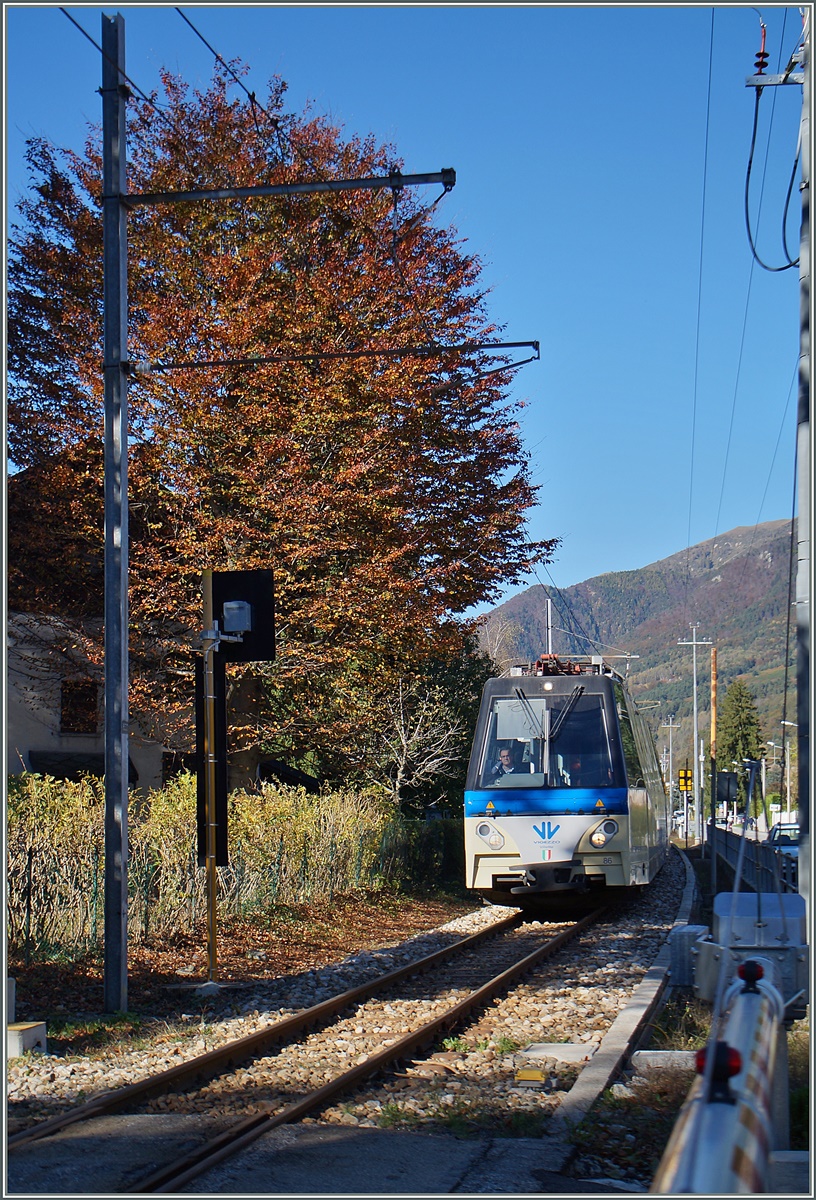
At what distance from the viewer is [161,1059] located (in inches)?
307

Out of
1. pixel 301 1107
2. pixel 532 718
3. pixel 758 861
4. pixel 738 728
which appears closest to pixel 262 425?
pixel 532 718

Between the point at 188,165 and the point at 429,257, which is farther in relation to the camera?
the point at 429,257

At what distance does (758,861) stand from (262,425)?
8.98 m

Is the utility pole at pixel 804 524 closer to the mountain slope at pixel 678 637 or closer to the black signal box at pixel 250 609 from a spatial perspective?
the black signal box at pixel 250 609

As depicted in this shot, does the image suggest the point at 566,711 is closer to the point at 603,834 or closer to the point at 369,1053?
the point at 603,834

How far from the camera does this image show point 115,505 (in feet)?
31.4

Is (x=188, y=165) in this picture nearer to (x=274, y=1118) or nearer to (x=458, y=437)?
(x=458, y=437)

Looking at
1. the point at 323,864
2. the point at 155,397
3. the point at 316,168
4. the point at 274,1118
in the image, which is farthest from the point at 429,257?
the point at 274,1118

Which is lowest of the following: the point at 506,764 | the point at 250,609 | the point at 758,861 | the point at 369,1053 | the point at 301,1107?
the point at 369,1053

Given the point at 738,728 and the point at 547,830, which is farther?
the point at 738,728

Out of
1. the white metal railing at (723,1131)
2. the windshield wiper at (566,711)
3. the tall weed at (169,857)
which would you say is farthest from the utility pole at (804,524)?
the windshield wiper at (566,711)

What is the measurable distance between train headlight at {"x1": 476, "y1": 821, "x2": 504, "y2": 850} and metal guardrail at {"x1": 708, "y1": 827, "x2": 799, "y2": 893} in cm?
301

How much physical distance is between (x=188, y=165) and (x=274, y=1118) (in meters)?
14.8

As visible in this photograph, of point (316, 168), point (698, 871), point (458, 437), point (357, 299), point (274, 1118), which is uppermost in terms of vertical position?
point (316, 168)
